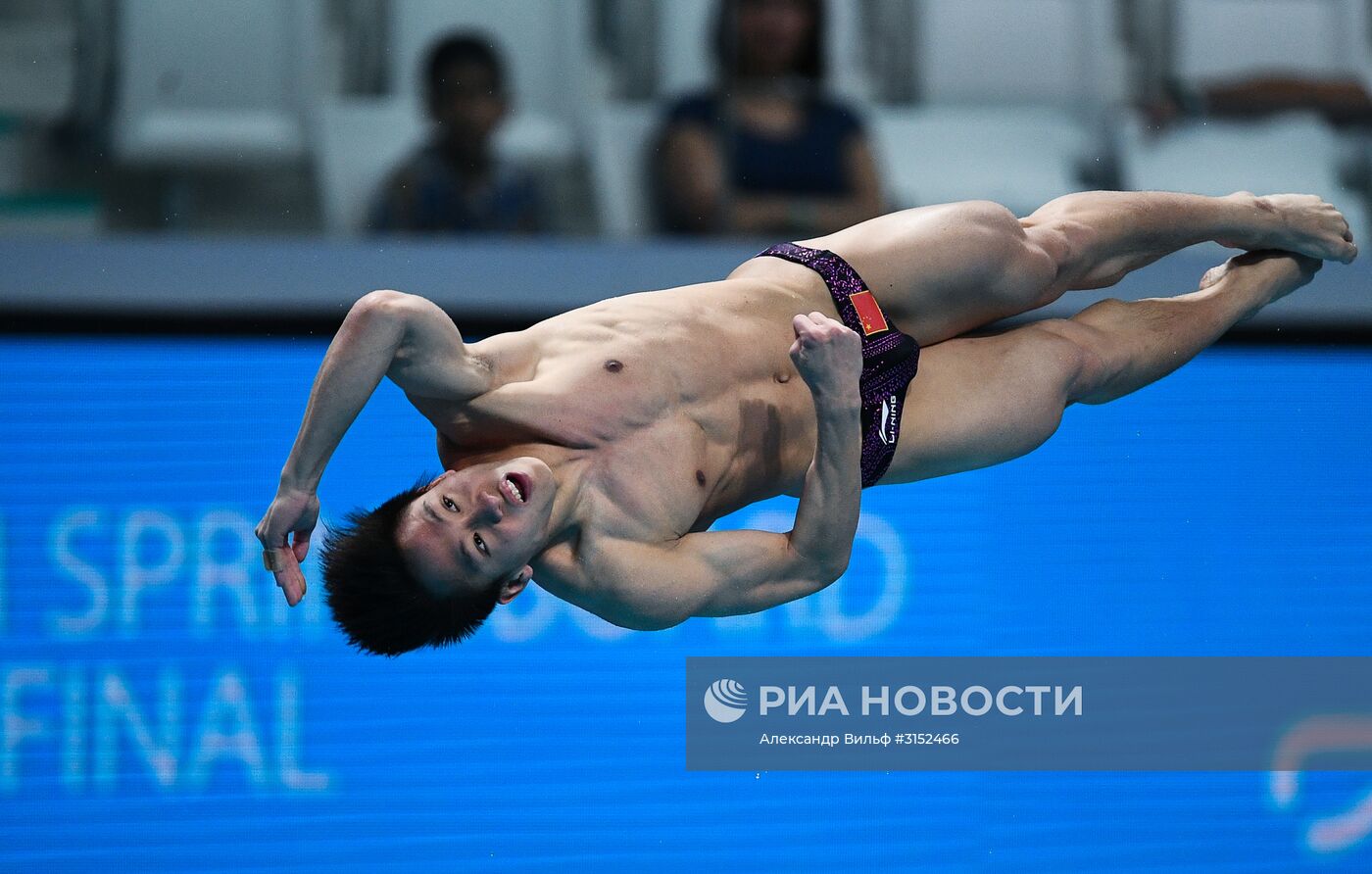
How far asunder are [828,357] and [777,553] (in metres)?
0.42

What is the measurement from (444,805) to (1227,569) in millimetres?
2119

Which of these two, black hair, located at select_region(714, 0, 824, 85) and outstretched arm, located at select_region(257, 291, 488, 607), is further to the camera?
black hair, located at select_region(714, 0, 824, 85)

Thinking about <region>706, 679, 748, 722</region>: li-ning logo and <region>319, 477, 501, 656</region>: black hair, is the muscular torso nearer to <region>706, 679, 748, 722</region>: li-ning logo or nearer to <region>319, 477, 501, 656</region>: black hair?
<region>319, 477, 501, 656</region>: black hair

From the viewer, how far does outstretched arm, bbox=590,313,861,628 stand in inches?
96.7

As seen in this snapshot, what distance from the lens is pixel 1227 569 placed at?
4.13 metres

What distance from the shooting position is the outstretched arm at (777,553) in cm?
246

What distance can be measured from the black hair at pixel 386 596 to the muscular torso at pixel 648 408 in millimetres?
133

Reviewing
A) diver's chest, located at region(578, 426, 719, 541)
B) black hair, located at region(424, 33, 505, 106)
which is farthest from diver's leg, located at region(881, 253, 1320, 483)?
black hair, located at region(424, 33, 505, 106)

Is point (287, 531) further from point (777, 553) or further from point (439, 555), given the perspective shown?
point (777, 553)

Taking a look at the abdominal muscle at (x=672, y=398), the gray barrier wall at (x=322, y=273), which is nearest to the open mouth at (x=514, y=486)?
the abdominal muscle at (x=672, y=398)

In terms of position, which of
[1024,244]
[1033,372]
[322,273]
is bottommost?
[1033,372]

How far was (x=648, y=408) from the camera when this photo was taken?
2666 mm

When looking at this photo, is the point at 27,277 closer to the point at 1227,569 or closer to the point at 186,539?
the point at 186,539

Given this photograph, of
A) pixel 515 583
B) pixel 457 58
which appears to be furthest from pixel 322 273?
pixel 515 583
